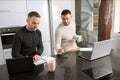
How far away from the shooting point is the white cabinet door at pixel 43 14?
3338mm

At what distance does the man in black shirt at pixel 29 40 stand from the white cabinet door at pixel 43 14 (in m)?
1.26

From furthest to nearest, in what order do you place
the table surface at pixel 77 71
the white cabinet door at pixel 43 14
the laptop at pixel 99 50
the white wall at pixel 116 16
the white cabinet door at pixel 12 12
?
the white wall at pixel 116 16 < the white cabinet door at pixel 43 14 < the white cabinet door at pixel 12 12 < the laptop at pixel 99 50 < the table surface at pixel 77 71

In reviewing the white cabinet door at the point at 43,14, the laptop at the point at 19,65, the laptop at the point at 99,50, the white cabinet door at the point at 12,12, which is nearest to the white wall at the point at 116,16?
the white cabinet door at the point at 43,14

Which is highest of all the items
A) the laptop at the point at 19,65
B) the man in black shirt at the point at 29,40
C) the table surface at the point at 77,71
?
the man in black shirt at the point at 29,40

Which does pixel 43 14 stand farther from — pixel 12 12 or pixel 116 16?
pixel 116 16

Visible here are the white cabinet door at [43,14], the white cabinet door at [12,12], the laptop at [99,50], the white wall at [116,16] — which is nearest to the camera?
the laptop at [99,50]

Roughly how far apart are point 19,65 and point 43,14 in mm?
2189

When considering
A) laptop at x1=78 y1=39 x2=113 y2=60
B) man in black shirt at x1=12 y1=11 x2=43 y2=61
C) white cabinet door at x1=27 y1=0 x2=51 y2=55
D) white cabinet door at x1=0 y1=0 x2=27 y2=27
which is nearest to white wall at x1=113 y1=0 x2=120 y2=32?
white cabinet door at x1=27 y1=0 x2=51 y2=55

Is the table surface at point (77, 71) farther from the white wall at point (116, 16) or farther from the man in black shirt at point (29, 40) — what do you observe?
the white wall at point (116, 16)

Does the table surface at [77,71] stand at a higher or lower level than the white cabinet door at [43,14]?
lower

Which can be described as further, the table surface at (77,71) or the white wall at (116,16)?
the white wall at (116,16)

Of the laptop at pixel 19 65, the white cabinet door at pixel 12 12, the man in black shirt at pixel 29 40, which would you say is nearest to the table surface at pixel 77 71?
the laptop at pixel 19 65

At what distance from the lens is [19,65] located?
1.45 meters

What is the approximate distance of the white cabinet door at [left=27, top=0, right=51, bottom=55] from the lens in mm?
3338
